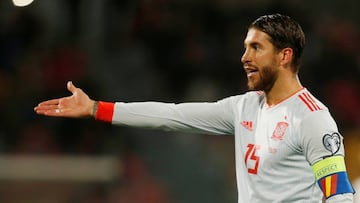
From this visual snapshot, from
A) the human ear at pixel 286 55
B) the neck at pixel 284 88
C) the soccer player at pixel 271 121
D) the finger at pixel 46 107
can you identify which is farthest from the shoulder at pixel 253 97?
the finger at pixel 46 107

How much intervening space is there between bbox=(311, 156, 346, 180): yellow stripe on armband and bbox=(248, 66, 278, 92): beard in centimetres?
52

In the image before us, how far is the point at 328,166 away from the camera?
12.1 ft

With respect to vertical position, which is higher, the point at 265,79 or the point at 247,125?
the point at 265,79

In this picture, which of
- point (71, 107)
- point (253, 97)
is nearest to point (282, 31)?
point (253, 97)

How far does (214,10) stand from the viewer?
970 centimetres

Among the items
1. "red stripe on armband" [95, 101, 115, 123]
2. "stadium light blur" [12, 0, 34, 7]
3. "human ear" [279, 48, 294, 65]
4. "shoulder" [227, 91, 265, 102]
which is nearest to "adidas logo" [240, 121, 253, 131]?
"shoulder" [227, 91, 265, 102]

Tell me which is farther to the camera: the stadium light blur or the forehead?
the stadium light blur

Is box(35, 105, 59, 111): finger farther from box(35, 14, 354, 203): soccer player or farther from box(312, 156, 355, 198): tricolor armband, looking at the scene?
box(312, 156, 355, 198): tricolor armband

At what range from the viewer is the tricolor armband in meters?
3.66

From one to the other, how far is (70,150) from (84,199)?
19.1 inches

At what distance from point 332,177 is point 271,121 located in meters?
0.46

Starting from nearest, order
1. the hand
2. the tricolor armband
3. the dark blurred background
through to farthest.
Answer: the tricolor armband, the hand, the dark blurred background

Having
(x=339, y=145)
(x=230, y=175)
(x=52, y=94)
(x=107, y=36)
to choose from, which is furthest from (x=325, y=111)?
(x=107, y=36)

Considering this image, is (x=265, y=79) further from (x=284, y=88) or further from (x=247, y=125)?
(x=247, y=125)
